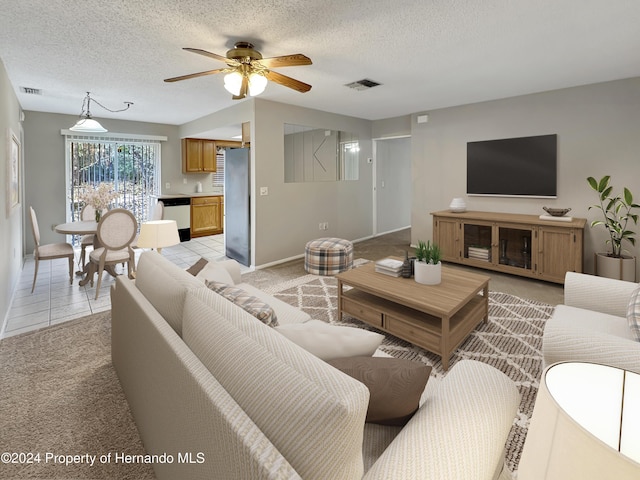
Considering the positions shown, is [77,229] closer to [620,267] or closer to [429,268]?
[429,268]

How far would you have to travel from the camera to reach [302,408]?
2.47 feet

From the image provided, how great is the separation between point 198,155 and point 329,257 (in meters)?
4.63

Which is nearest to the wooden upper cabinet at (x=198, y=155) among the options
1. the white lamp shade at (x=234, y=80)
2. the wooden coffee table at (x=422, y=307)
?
the white lamp shade at (x=234, y=80)

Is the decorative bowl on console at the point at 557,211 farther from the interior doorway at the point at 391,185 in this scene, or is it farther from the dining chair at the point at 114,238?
the dining chair at the point at 114,238

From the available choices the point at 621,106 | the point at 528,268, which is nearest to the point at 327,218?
the point at 528,268

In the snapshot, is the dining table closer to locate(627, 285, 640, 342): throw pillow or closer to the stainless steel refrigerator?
the stainless steel refrigerator

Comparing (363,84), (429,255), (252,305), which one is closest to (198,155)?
(363,84)

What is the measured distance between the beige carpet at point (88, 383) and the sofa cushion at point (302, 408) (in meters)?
1.03

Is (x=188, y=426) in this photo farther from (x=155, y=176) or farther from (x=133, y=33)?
(x=155, y=176)

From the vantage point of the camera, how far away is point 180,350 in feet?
3.88

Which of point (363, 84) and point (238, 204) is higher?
point (363, 84)

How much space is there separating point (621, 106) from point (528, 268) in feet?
6.91

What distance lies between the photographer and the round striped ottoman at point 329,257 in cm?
445

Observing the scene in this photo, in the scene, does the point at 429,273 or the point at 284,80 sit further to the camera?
the point at 284,80
